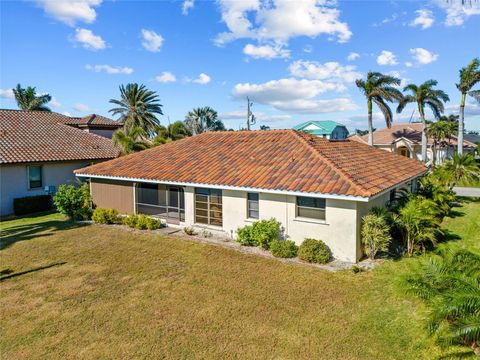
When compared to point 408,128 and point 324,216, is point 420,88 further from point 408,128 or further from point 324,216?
point 324,216

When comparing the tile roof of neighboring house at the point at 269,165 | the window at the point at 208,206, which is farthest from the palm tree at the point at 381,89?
the window at the point at 208,206

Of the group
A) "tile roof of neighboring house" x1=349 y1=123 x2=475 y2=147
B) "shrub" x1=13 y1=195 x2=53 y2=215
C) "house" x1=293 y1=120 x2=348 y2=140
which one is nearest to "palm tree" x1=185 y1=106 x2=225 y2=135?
"house" x1=293 y1=120 x2=348 y2=140

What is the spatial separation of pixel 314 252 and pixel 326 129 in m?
47.6

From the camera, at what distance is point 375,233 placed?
42.2 feet

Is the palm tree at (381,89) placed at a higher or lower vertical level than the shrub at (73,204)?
higher

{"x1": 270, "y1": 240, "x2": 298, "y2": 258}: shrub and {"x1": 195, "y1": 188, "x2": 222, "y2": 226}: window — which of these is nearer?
{"x1": 270, "y1": 240, "x2": 298, "y2": 258}: shrub

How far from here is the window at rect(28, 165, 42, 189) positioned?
24.7 meters

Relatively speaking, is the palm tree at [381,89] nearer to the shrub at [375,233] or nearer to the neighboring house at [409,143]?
the neighboring house at [409,143]

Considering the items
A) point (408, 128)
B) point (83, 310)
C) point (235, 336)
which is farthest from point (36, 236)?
point (408, 128)

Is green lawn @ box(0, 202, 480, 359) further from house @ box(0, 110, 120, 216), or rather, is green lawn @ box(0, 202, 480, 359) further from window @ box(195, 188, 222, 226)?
house @ box(0, 110, 120, 216)

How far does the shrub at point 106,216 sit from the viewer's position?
19969 mm

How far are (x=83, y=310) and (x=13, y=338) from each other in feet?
5.75

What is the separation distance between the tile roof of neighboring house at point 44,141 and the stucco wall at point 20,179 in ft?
2.39

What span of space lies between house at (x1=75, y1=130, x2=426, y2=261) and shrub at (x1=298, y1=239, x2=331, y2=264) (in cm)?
44
